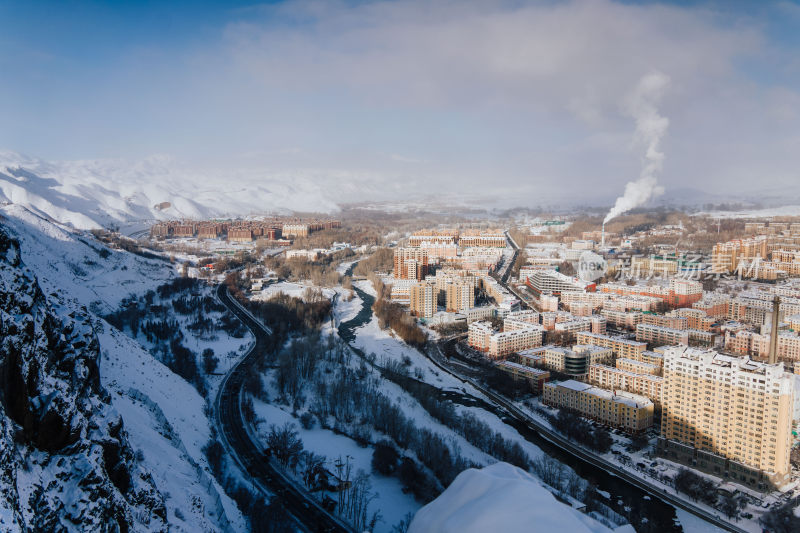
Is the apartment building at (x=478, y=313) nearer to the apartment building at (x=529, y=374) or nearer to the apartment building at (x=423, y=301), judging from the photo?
the apartment building at (x=423, y=301)

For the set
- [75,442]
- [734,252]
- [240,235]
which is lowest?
[240,235]

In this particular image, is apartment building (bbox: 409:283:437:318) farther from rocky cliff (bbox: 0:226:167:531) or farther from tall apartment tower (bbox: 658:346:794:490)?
rocky cliff (bbox: 0:226:167:531)

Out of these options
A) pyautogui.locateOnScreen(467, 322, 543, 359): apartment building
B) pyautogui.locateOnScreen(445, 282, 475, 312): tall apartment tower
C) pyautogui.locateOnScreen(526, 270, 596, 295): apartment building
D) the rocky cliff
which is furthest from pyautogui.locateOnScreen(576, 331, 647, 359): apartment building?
the rocky cliff

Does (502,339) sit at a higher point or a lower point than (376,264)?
lower

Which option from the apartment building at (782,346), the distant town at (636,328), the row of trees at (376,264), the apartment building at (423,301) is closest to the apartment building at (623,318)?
the distant town at (636,328)

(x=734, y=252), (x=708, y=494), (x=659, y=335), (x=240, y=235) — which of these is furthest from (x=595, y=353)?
(x=240, y=235)

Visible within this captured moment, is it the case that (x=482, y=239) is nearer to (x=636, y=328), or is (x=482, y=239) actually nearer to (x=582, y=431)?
(x=636, y=328)
